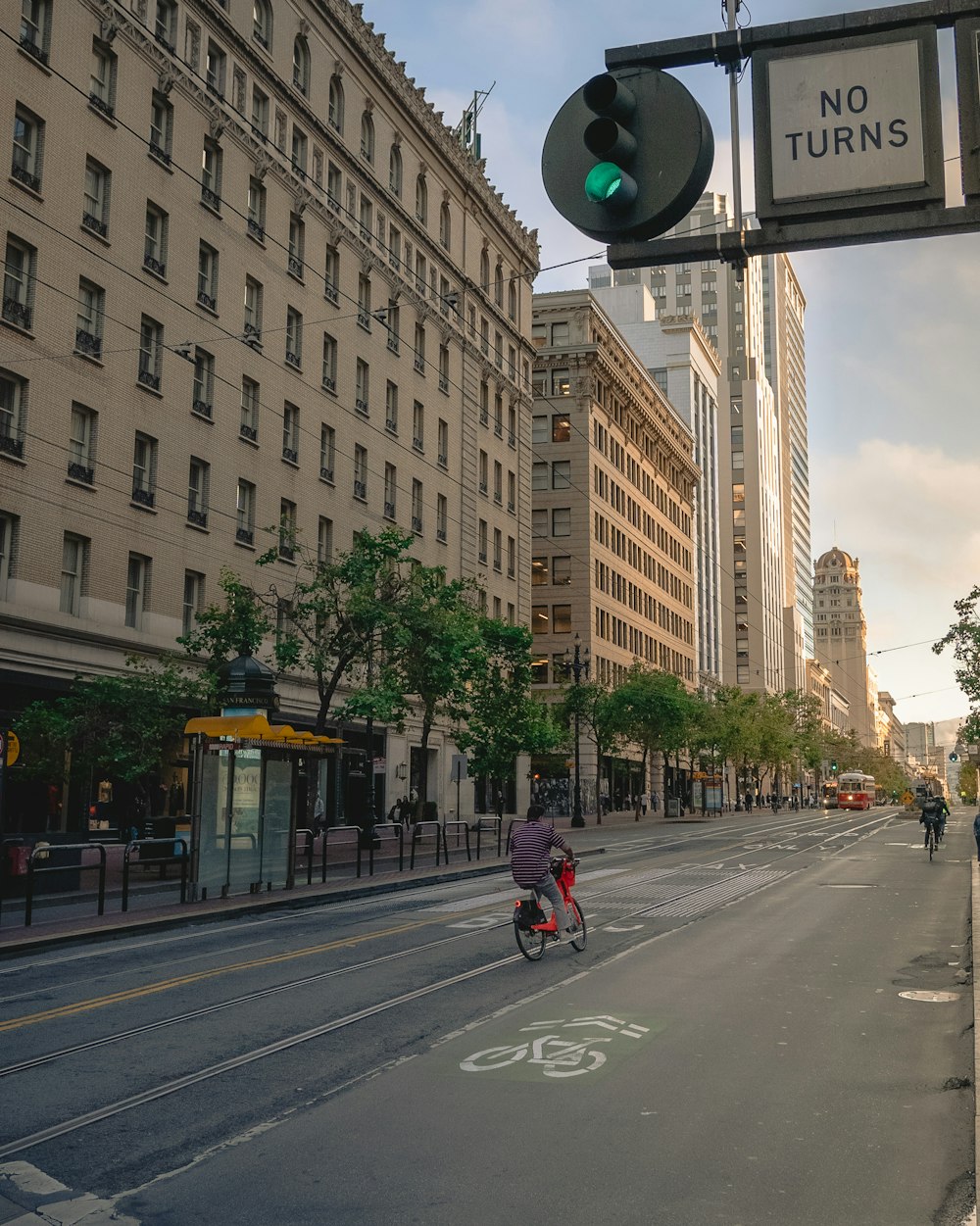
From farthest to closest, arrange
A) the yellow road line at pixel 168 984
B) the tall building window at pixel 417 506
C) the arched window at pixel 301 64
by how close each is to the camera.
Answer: the tall building window at pixel 417 506 < the arched window at pixel 301 64 < the yellow road line at pixel 168 984

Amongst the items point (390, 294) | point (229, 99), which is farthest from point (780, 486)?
point (229, 99)

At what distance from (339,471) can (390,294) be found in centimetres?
874

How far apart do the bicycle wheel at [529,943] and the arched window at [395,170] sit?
1604 inches

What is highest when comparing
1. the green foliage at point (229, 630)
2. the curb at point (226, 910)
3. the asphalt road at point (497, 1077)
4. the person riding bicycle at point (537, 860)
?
the green foliage at point (229, 630)

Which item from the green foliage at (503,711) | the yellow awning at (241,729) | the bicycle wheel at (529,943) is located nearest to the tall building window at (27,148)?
the yellow awning at (241,729)

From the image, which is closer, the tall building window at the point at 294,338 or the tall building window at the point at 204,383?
the tall building window at the point at 204,383

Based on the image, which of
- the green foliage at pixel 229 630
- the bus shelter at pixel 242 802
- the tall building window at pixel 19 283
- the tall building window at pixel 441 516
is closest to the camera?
the bus shelter at pixel 242 802

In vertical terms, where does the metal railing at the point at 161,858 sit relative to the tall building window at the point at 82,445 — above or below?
below

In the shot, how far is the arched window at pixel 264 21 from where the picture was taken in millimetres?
40031

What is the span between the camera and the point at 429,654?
33.0 m

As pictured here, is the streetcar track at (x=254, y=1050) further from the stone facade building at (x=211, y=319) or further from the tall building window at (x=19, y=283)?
the tall building window at (x=19, y=283)

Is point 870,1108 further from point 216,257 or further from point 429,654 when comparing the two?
point 216,257

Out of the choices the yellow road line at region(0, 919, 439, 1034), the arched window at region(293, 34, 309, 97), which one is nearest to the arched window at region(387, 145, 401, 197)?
the arched window at region(293, 34, 309, 97)

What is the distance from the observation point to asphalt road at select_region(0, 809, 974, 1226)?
613cm
